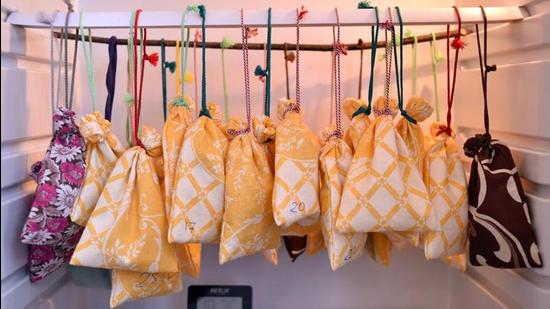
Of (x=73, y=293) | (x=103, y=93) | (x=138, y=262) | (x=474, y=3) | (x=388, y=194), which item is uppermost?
(x=474, y=3)

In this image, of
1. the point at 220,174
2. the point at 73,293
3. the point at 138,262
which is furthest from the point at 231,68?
the point at 73,293

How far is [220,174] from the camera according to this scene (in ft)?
2.45

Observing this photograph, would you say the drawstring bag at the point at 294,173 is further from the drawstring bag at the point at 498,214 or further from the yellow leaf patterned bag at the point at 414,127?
the drawstring bag at the point at 498,214

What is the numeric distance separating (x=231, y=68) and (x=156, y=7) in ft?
0.71

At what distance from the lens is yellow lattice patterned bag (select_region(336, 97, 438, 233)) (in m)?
0.72

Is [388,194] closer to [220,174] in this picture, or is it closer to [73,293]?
[220,174]

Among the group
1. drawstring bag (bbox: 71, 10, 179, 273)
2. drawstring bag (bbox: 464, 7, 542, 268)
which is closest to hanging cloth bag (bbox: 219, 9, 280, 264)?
drawstring bag (bbox: 71, 10, 179, 273)

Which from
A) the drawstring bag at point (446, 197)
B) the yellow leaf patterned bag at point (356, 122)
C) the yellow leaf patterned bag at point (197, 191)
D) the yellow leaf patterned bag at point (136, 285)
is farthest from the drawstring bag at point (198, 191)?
the drawstring bag at point (446, 197)

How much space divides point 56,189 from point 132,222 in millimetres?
133

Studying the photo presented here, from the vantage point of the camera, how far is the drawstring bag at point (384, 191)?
0.72 meters

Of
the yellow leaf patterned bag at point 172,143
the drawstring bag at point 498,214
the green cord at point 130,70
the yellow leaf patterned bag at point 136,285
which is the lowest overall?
the yellow leaf patterned bag at point 136,285

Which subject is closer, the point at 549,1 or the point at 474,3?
the point at 549,1

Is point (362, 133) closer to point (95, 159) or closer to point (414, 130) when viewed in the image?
point (414, 130)

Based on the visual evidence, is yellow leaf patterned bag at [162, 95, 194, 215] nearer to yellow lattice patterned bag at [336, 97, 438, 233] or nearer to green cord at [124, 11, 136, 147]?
green cord at [124, 11, 136, 147]
